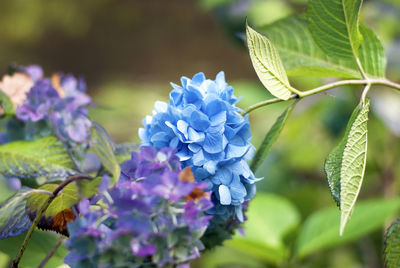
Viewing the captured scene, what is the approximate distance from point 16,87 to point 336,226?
1.38ft

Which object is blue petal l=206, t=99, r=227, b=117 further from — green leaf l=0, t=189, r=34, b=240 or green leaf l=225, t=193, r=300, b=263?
green leaf l=225, t=193, r=300, b=263

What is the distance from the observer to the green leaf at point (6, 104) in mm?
460

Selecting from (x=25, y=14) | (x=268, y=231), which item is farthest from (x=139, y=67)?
(x=268, y=231)

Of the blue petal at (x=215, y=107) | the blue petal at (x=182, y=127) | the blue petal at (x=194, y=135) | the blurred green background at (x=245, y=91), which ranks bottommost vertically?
the blurred green background at (x=245, y=91)

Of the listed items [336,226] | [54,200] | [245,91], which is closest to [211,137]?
[54,200]

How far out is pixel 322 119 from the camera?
41.6 inches

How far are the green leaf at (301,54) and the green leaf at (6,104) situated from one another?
258 mm

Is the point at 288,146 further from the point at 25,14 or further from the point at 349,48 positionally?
the point at 25,14

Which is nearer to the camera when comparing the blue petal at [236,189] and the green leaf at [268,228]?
the blue petal at [236,189]

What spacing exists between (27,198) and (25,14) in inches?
103

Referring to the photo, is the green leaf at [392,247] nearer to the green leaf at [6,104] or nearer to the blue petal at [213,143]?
the blue petal at [213,143]

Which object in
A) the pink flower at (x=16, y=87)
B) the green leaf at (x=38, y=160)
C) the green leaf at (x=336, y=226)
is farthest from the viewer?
the green leaf at (x=336, y=226)

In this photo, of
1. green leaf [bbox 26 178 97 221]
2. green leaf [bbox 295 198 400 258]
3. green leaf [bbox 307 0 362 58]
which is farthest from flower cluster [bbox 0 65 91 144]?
green leaf [bbox 295 198 400 258]

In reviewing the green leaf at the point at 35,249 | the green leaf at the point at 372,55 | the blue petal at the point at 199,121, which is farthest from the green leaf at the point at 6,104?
the green leaf at the point at 372,55
